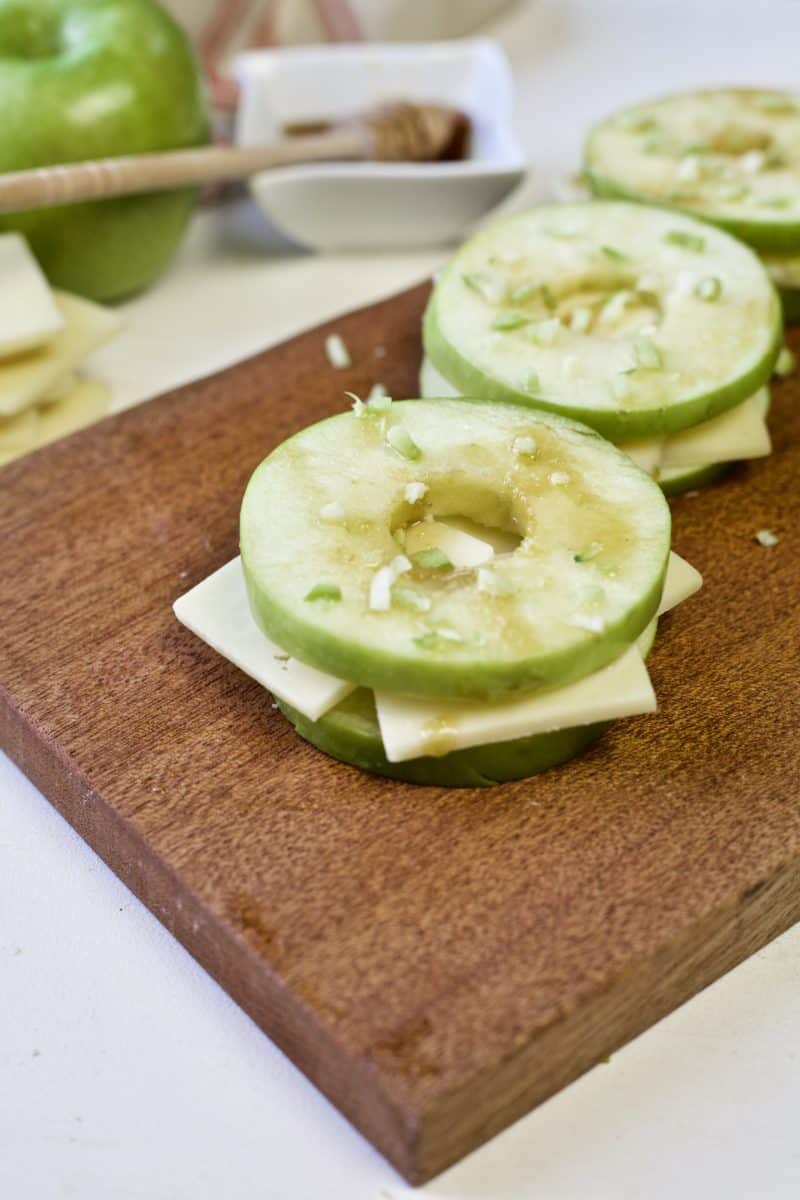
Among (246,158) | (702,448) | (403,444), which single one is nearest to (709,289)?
(702,448)

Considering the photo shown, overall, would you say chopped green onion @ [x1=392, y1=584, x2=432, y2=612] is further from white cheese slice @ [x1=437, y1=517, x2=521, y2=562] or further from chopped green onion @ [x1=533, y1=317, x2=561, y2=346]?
chopped green onion @ [x1=533, y1=317, x2=561, y2=346]

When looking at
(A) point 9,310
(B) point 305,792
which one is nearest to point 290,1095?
(B) point 305,792

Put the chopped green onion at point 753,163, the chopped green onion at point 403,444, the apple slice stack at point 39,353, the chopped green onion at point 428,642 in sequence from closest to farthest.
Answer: the chopped green onion at point 428,642
the chopped green onion at point 403,444
the apple slice stack at point 39,353
the chopped green onion at point 753,163

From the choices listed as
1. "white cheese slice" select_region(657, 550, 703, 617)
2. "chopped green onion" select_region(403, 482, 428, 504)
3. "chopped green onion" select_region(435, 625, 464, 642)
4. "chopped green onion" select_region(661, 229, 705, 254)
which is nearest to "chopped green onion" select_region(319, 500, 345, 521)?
"chopped green onion" select_region(403, 482, 428, 504)

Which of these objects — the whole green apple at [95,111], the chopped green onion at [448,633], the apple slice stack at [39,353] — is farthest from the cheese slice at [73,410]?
the chopped green onion at [448,633]

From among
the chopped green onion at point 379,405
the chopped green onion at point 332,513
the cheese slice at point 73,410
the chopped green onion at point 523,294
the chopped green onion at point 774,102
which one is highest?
the chopped green onion at point 379,405

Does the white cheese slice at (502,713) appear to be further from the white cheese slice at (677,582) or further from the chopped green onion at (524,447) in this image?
the chopped green onion at (524,447)
